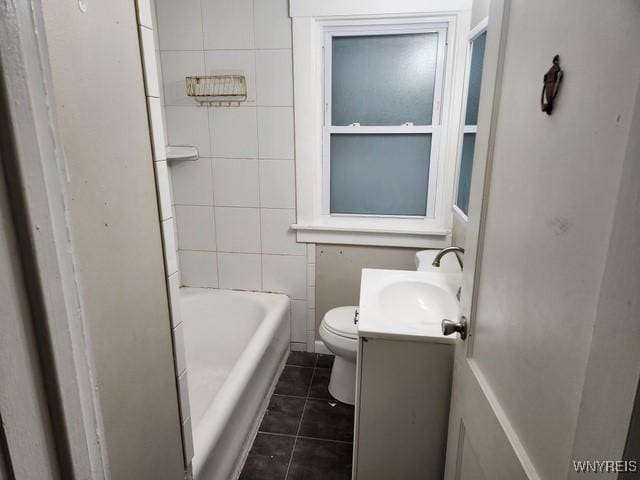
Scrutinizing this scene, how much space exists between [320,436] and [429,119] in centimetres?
177

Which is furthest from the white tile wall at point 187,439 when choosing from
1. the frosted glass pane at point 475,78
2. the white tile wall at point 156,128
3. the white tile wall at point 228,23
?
the white tile wall at point 228,23

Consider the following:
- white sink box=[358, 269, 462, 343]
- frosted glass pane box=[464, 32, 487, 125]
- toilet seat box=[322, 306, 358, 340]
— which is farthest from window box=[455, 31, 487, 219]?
toilet seat box=[322, 306, 358, 340]

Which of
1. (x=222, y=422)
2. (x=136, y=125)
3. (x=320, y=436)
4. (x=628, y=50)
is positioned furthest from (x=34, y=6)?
(x=320, y=436)

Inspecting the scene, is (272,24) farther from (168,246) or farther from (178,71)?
(168,246)

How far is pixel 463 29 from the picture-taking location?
192cm

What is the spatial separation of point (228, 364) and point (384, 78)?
6.12 feet

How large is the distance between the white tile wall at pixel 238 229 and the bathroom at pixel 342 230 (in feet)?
0.70

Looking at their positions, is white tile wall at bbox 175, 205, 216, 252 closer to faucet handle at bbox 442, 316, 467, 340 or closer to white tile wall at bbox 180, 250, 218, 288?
white tile wall at bbox 180, 250, 218, 288

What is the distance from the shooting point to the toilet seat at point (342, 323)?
195cm

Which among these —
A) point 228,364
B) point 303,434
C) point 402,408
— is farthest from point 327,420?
point 402,408

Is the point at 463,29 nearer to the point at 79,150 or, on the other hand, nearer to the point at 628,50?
the point at 628,50

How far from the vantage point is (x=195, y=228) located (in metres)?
2.43

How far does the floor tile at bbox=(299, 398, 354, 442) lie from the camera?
1881mm

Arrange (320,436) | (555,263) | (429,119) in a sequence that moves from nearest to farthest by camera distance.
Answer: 1. (555,263)
2. (320,436)
3. (429,119)
